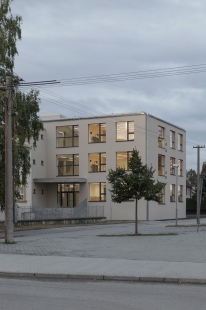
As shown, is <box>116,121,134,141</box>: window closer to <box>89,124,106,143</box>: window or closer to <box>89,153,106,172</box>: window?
<box>89,124,106,143</box>: window

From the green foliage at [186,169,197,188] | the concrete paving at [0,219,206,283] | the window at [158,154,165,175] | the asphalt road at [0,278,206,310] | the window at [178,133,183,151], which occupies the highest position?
the window at [178,133,183,151]

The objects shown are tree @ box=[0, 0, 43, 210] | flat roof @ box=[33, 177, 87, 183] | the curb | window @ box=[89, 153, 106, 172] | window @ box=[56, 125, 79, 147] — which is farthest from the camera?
window @ box=[56, 125, 79, 147]

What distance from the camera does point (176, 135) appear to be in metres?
66.8

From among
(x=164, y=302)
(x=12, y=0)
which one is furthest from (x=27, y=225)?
(x=164, y=302)

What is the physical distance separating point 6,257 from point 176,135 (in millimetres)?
51267

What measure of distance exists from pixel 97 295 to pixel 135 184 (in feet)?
64.0

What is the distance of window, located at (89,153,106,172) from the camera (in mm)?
61000

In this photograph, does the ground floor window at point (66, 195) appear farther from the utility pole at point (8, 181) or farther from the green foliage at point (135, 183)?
the utility pole at point (8, 181)

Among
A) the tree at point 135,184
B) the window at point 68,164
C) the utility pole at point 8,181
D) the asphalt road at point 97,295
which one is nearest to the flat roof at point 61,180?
the window at point 68,164

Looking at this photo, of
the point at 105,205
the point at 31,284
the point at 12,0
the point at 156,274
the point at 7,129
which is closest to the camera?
the point at 31,284

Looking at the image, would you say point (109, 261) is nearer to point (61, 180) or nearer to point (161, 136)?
point (61, 180)

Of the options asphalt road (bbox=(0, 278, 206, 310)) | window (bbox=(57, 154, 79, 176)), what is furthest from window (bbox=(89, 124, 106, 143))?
asphalt road (bbox=(0, 278, 206, 310))

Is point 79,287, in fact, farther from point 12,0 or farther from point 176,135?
point 176,135

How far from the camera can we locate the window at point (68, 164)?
6244 centimetres
